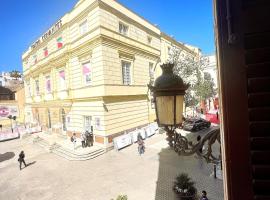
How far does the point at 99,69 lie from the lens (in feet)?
59.5

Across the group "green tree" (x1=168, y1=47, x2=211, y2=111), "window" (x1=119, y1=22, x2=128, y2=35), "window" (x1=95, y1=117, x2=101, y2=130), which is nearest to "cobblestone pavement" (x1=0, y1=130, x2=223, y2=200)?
"window" (x1=95, y1=117, x2=101, y2=130)

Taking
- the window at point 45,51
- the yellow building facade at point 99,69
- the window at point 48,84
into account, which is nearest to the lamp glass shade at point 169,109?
the yellow building facade at point 99,69

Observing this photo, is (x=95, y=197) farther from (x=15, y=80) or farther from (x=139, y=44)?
(x=15, y=80)

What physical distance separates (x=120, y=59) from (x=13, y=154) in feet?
46.4

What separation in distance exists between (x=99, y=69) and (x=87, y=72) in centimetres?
214

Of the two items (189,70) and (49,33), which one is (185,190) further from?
(49,33)

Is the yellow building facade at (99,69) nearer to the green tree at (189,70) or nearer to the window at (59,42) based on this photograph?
the window at (59,42)

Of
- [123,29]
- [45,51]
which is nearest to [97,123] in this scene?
[123,29]

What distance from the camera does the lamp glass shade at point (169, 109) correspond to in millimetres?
2904

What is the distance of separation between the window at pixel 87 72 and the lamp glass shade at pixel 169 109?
1728 cm

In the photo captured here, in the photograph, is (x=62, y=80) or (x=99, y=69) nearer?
(x=99, y=69)

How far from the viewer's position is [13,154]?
19641 millimetres

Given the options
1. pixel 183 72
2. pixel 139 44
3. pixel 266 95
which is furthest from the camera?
pixel 183 72

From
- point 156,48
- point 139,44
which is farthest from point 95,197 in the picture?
point 156,48
